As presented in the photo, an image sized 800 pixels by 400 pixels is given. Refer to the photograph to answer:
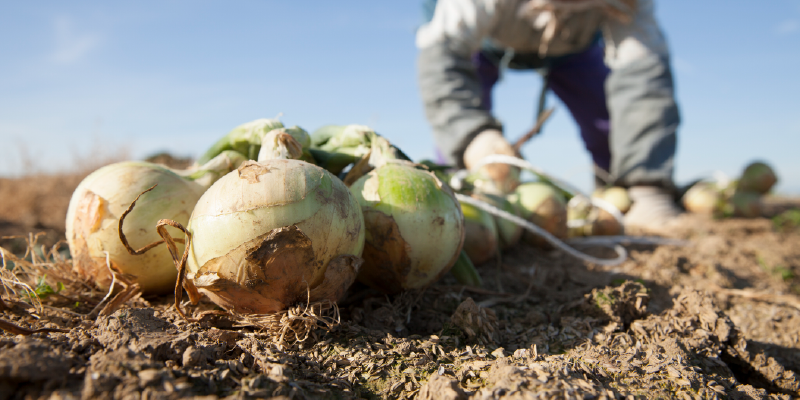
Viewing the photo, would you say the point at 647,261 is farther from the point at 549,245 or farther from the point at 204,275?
the point at 204,275

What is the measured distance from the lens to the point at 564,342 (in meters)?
1.33

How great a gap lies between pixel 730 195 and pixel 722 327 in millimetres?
4669

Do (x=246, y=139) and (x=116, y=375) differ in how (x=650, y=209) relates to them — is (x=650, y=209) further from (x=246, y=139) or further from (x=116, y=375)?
(x=116, y=375)

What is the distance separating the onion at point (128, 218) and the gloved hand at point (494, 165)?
177 cm

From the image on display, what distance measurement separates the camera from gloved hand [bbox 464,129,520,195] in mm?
2834

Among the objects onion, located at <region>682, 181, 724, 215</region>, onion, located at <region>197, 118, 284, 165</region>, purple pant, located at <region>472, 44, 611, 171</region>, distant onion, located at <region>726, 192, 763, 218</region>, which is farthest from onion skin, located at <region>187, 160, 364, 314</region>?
distant onion, located at <region>726, 192, 763, 218</region>

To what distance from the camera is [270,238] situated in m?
1.08

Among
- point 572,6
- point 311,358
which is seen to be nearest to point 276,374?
point 311,358

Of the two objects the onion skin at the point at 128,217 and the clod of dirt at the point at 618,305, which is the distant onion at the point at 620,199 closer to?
the clod of dirt at the point at 618,305

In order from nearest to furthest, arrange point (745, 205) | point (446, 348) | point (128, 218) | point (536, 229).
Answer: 1. point (446, 348)
2. point (128, 218)
3. point (536, 229)
4. point (745, 205)

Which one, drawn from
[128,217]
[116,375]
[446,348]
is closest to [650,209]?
[446,348]

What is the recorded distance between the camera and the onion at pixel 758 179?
5.12 m

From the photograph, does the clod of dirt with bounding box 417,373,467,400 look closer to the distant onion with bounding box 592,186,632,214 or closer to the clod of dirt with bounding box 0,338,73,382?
the clod of dirt with bounding box 0,338,73,382

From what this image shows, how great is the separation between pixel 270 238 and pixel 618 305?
3.75 feet
